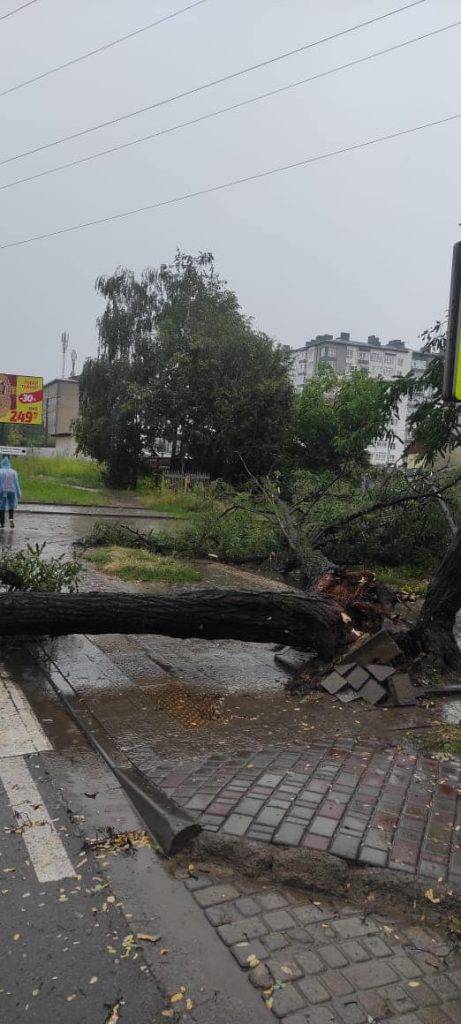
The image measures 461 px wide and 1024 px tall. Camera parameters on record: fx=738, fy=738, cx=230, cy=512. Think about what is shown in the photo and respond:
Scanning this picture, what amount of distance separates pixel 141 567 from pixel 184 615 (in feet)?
15.7

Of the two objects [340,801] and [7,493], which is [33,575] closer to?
[340,801]

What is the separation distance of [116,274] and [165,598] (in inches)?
1432

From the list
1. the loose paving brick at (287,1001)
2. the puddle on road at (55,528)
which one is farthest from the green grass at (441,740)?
the puddle on road at (55,528)

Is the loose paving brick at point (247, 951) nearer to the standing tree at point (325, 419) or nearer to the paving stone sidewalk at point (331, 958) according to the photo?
the paving stone sidewalk at point (331, 958)

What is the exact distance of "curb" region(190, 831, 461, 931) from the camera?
3.05 meters

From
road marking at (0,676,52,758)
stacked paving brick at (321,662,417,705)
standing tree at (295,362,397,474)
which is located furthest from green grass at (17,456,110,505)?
stacked paving brick at (321,662,417,705)

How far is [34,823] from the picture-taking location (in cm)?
365

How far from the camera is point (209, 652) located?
23.7 feet

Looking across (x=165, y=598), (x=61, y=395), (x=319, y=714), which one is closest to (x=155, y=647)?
(x=165, y=598)

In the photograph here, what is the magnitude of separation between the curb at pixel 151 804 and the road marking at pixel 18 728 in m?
0.30

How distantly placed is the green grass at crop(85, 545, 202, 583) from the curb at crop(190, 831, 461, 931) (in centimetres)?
690

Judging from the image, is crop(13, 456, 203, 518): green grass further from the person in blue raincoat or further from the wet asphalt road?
the wet asphalt road

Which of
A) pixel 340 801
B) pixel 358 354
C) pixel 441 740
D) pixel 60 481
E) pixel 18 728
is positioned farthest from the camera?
pixel 358 354

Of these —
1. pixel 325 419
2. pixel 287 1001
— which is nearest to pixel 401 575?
pixel 287 1001
